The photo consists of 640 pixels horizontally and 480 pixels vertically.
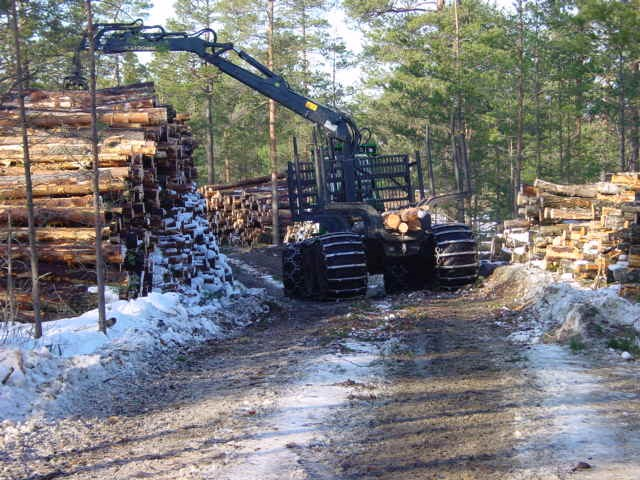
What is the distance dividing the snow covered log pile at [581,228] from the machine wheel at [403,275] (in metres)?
2.29

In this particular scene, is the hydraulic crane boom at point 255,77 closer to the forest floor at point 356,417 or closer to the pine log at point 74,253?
the pine log at point 74,253

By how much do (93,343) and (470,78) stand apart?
77.2 ft

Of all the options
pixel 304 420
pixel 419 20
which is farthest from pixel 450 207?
pixel 304 420

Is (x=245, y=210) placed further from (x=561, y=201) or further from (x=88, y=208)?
(x=88, y=208)

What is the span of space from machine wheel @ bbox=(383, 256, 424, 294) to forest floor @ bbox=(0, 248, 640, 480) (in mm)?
5438

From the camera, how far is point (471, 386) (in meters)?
7.03

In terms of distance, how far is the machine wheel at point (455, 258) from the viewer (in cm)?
1395

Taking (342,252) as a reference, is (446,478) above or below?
below

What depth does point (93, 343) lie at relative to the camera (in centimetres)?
808

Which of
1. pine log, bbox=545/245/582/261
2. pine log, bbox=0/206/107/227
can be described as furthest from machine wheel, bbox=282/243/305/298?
pine log, bbox=0/206/107/227

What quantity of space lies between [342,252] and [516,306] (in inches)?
129

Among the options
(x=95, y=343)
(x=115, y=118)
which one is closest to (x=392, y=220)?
(x=115, y=118)

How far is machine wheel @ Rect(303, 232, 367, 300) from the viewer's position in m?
13.2

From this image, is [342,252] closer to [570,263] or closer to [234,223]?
[570,263]
